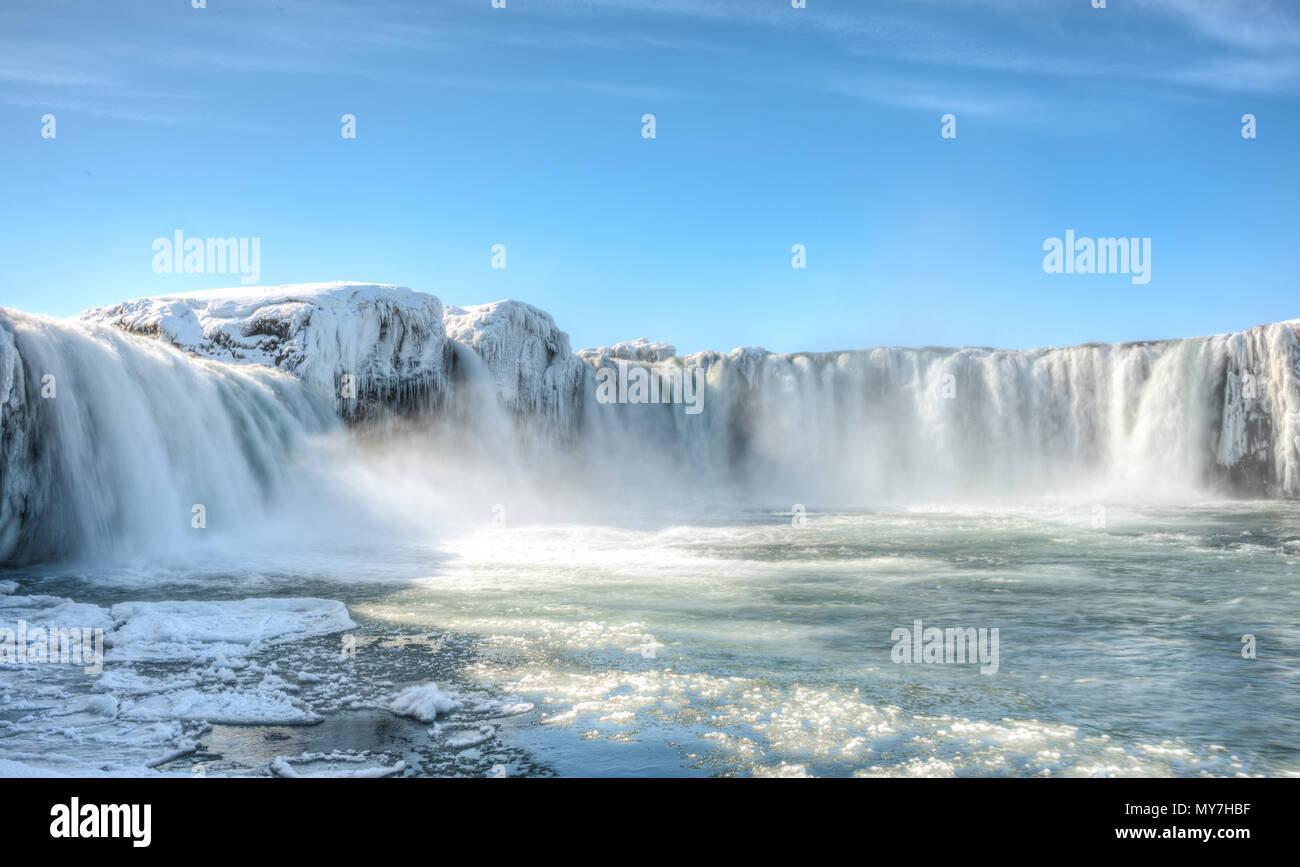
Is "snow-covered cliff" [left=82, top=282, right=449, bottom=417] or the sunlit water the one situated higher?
"snow-covered cliff" [left=82, top=282, right=449, bottom=417]

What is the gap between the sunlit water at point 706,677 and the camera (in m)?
5.20

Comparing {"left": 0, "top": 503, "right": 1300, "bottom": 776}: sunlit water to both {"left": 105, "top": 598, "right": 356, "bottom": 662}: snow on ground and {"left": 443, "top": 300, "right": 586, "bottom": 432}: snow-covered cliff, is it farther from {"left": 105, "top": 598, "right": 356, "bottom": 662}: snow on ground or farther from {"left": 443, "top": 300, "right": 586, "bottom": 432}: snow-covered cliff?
{"left": 443, "top": 300, "right": 586, "bottom": 432}: snow-covered cliff

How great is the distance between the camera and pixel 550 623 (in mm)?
9242

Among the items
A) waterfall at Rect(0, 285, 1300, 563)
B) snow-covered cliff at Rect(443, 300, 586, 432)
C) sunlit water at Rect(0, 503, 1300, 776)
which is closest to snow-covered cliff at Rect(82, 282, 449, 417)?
waterfall at Rect(0, 285, 1300, 563)

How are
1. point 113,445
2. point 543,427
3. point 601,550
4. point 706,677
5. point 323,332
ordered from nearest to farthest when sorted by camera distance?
point 706,677, point 113,445, point 601,550, point 323,332, point 543,427

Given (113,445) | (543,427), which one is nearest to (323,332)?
(113,445)

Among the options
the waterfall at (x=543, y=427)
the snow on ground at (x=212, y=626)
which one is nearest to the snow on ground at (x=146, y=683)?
the snow on ground at (x=212, y=626)

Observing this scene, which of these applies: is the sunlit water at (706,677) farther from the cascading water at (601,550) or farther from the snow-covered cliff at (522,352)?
the snow-covered cliff at (522,352)


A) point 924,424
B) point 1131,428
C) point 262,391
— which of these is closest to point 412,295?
point 262,391

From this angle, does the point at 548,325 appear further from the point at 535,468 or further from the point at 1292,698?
the point at 1292,698

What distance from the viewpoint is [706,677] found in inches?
277

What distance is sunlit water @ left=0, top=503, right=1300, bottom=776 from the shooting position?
5.20m

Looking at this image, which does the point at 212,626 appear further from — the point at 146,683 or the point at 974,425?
the point at 974,425

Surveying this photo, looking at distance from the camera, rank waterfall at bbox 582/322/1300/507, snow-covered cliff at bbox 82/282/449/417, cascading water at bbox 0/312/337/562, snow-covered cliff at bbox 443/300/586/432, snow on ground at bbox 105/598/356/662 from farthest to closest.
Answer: waterfall at bbox 582/322/1300/507 → snow-covered cliff at bbox 443/300/586/432 → snow-covered cliff at bbox 82/282/449/417 → cascading water at bbox 0/312/337/562 → snow on ground at bbox 105/598/356/662
